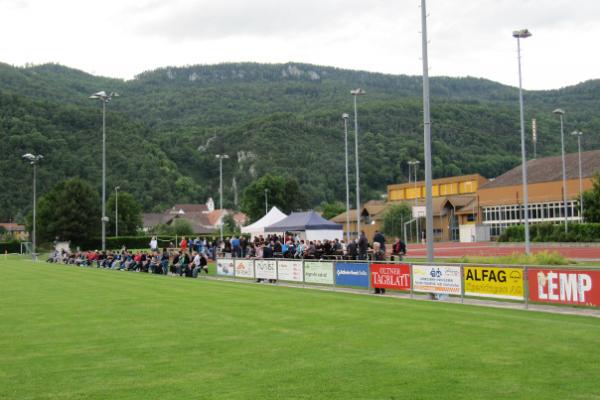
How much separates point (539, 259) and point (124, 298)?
17.3 m

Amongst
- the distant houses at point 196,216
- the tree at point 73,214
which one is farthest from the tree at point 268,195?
the tree at point 73,214

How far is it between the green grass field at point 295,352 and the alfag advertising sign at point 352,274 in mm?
3949

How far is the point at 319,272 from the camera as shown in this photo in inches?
984

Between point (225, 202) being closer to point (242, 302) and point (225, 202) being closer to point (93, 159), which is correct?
point (93, 159)

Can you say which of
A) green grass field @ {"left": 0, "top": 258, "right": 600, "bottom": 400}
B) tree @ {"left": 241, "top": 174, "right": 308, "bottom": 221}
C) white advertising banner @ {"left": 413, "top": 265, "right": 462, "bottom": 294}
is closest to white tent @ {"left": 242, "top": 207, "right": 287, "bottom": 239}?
white advertising banner @ {"left": 413, "top": 265, "right": 462, "bottom": 294}

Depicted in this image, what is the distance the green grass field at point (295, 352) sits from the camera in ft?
27.1

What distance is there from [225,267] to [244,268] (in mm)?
2211

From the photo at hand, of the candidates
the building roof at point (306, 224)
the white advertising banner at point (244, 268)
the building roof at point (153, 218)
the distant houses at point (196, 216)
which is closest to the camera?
the white advertising banner at point (244, 268)

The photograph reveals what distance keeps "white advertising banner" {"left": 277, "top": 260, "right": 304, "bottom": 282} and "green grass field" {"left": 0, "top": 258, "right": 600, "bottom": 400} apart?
774 centimetres

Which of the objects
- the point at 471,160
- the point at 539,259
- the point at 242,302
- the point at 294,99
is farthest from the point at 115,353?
the point at 294,99

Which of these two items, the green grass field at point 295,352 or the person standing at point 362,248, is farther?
the person standing at point 362,248

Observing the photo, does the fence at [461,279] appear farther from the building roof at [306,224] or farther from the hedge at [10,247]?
the hedge at [10,247]

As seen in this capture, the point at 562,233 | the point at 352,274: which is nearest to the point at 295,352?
the point at 352,274

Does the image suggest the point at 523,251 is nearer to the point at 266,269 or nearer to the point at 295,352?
the point at 266,269
